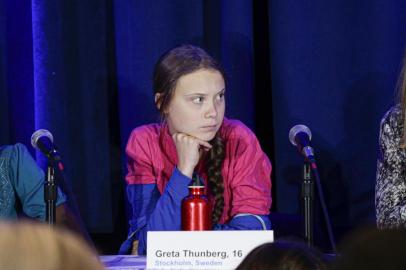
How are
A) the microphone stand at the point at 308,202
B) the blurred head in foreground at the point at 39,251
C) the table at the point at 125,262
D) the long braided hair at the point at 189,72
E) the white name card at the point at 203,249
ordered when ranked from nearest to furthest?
the blurred head in foreground at the point at 39,251, the white name card at the point at 203,249, the table at the point at 125,262, the microphone stand at the point at 308,202, the long braided hair at the point at 189,72

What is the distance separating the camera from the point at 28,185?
2381mm

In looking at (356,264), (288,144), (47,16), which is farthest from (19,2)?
(356,264)

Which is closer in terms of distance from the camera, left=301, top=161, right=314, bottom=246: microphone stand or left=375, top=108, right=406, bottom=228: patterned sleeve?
left=301, top=161, right=314, bottom=246: microphone stand

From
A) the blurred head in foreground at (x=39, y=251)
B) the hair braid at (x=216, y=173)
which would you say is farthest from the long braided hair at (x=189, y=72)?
the blurred head in foreground at (x=39, y=251)

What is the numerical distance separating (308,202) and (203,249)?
38 centimetres

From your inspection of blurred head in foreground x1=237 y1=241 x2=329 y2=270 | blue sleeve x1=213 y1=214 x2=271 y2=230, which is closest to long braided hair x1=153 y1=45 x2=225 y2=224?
blue sleeve x1=213 y1=214 x2=271 y2=230

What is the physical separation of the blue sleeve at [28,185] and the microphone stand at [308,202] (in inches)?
33.3

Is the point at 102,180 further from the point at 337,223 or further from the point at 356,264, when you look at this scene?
the point at 356,264

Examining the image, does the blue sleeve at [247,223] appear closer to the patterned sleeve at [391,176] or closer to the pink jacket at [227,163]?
the pink jacket at [227,163]

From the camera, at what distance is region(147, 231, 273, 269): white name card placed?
5.65 ft

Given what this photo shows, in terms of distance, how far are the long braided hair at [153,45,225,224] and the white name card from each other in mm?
631

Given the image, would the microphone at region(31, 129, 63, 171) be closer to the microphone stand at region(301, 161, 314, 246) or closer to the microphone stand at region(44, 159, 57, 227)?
the microphone stand at region(44, 159, 57, 227)

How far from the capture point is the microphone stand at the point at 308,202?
196 cm

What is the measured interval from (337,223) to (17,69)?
1308 millimetres
